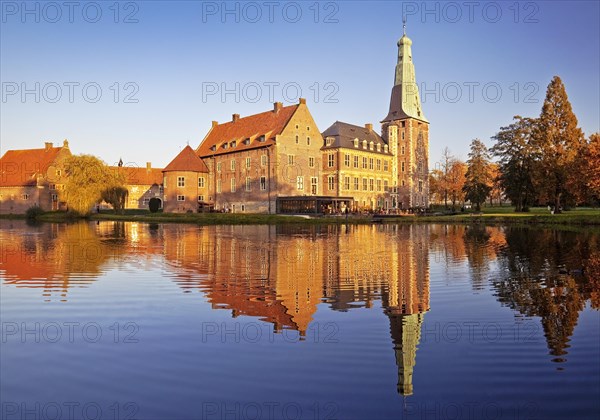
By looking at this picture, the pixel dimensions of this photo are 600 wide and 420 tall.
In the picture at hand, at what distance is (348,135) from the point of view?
3024 inches

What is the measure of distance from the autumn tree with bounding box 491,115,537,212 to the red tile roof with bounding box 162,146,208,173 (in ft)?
147

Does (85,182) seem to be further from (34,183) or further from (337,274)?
(337,274)

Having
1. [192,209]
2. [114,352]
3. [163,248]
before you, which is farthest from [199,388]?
[192,209]

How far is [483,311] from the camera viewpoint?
36.2ft

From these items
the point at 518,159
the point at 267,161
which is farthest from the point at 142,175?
the point at 518,159

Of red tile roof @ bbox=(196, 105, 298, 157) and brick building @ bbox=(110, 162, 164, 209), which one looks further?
brick building @ bbox=(110, 162, 164, 209)

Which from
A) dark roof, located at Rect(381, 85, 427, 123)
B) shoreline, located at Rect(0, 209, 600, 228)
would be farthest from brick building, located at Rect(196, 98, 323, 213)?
dark roof, located at Rect(381, 85, 427, 123)

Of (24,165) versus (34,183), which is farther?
(24,165)

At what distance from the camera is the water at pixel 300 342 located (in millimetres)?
6184

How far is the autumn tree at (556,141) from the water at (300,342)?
41.6 m

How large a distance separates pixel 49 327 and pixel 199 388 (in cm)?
474

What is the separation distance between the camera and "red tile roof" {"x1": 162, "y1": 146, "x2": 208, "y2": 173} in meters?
73.8

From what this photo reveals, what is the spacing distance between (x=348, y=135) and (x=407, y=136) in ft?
43.0

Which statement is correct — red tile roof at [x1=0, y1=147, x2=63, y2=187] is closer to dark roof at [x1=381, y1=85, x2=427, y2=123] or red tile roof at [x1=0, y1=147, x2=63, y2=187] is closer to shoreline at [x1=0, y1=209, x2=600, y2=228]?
shoreline at [x1=0, y1=209, x2=600, y2=228]
